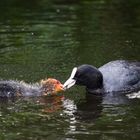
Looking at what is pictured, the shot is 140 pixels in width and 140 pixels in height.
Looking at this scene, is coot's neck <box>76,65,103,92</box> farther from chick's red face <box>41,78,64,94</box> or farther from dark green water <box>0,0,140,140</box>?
chick's red face <box>41,78,64,94</box>

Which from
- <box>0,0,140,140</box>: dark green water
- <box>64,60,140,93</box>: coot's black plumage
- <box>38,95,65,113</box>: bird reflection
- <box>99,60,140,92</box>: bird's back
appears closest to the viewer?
<box>0,0,140,140</box>: dark green water

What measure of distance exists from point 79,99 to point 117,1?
11232 millimetres

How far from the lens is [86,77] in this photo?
1371 cm

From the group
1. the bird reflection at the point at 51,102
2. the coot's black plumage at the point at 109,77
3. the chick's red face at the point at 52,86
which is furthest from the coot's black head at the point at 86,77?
the bird reflection at the point at 51,102

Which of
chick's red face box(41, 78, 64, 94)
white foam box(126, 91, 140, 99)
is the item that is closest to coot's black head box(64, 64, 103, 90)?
chick's red face box(41, 78, 64, 94)

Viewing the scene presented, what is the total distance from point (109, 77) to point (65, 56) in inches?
93.7

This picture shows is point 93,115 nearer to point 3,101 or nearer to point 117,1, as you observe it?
point 3,101

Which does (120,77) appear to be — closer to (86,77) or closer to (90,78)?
(90,78)

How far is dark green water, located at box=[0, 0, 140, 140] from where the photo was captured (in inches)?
443

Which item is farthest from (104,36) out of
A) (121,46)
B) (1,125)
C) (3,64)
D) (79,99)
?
(1,125)

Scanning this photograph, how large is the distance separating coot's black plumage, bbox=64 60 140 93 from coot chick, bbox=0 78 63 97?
0.30 metres

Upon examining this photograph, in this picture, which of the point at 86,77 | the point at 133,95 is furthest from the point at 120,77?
the point at 86,77

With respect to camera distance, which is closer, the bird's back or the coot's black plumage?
the coot's black plumage

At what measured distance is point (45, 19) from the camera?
20891mm
